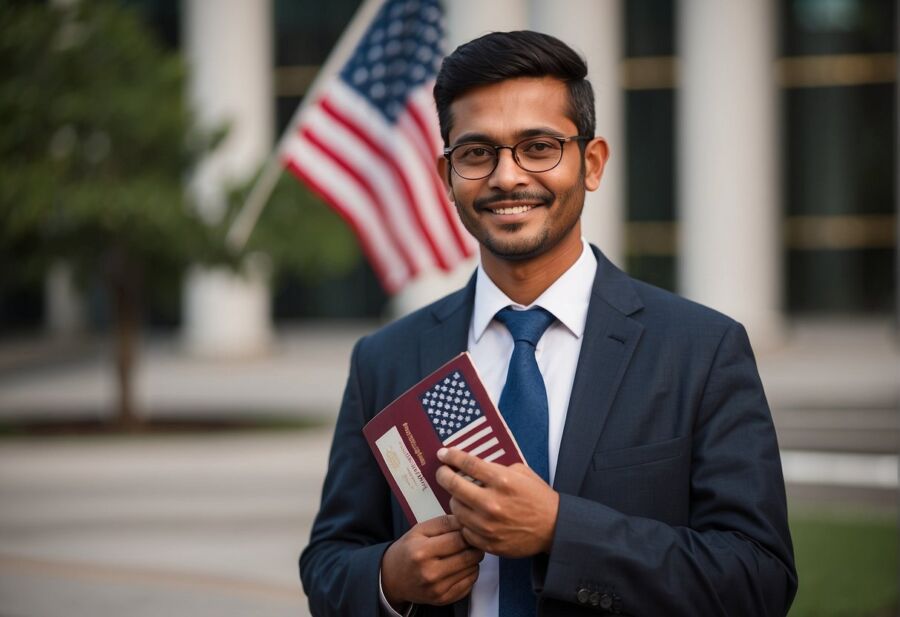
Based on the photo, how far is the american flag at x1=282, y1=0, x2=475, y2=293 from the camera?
23.4ft

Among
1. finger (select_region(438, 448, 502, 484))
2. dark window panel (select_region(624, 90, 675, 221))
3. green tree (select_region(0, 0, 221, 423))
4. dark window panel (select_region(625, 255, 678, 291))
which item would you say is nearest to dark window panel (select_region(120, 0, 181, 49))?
dark window panel (select_region(624, 90, 675, 221))

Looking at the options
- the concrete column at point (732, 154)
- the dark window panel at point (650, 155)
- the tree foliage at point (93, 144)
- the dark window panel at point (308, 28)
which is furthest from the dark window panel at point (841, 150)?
the tree foliage at point (93, 144)

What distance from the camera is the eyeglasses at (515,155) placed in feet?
8.57

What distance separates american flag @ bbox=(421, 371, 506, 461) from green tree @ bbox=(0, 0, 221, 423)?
12.2 metres

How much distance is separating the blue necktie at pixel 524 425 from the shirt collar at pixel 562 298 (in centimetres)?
9

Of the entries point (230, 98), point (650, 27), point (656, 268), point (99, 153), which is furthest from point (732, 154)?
point (99, 153)

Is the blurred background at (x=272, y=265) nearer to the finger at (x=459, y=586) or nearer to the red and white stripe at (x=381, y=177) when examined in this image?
the red and white stripe at (x=381, y=177)

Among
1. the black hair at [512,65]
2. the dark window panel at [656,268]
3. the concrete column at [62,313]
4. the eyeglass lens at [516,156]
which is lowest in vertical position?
the concrete column at [62,313]

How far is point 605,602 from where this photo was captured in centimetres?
247

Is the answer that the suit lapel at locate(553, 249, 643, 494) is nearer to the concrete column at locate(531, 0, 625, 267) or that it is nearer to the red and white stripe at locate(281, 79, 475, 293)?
Result: the red and white stripe at locate(281, 79, 475, 293)

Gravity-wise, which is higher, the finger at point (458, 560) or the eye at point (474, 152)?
the eye at point (474, 152)

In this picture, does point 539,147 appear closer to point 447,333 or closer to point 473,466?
point 447,333

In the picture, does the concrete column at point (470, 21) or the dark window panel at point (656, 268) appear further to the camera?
the dark window panel at point (656, 268)

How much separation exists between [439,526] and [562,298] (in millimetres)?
542
